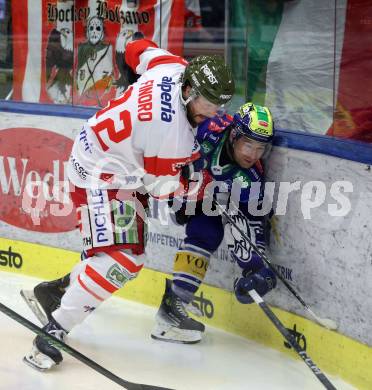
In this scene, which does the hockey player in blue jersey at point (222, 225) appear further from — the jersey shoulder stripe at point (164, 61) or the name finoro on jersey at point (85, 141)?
the name finoro on jersey at point (85, 141)

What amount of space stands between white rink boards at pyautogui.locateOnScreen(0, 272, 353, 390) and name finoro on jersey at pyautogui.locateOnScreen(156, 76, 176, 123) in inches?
38.6

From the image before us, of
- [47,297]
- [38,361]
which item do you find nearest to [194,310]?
[47,297]

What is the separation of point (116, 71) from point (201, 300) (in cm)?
133

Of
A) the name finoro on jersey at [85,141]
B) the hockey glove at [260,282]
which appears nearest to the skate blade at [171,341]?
the hockey glove at [260,282]

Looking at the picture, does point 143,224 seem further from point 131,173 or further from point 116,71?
point 116,71

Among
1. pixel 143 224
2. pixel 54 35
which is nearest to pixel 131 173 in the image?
pixel 143 224

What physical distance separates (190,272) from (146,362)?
458mm

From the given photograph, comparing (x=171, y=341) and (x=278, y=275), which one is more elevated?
(x=278, y=275)

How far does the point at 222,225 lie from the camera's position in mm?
3791

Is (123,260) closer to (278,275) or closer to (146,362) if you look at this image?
(146,362)

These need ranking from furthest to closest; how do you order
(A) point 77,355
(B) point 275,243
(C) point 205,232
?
(C) point 205,232, (B) point 275,243, (A) point 77,355

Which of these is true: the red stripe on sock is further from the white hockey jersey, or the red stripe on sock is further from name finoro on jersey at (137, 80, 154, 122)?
name finoro on jersey at (137, 80, 154, 122)

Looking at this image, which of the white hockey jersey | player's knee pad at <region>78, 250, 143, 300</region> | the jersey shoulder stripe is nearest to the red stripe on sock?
player's knee pad at <region>78, 250, 143, 300</region>

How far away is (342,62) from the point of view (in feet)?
11.4
